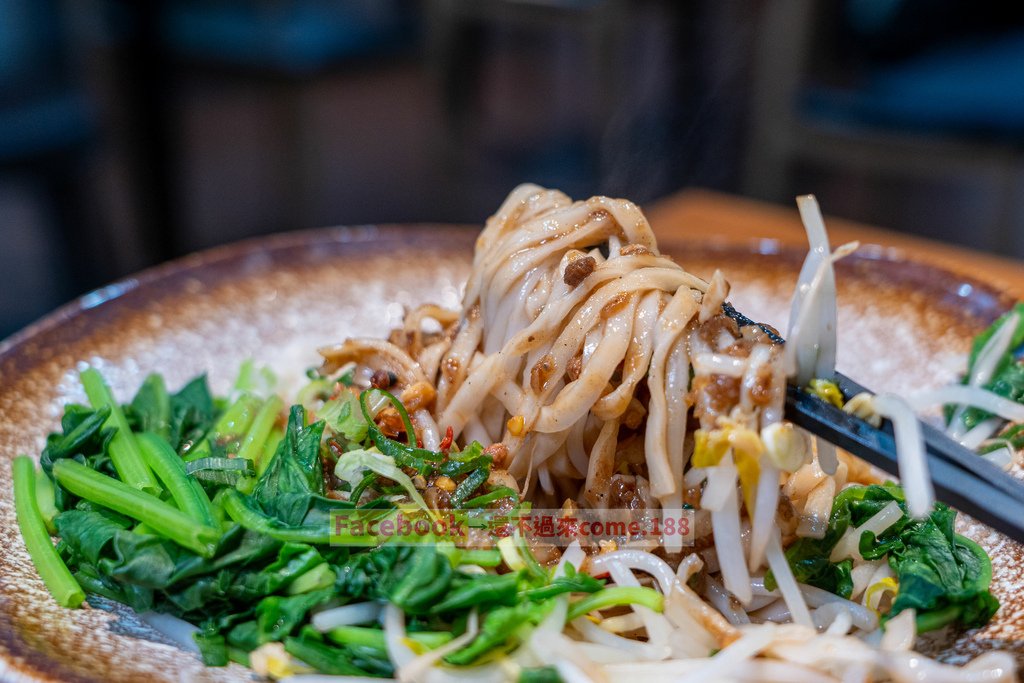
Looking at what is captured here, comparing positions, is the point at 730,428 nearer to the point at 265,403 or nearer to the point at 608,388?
the point at 608,388

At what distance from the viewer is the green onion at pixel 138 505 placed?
1.87m

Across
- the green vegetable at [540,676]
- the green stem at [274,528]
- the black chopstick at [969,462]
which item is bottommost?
the green vegetable at [540,676]

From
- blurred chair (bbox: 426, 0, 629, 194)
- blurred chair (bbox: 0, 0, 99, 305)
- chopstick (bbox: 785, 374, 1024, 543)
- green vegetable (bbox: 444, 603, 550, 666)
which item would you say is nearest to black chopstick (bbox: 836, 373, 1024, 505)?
chopstick (bbox: 785, 374, 1024, 543)

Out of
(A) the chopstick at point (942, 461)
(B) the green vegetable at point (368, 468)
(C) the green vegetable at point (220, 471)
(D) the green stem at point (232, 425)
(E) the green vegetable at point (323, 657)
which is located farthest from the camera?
(D) the green stem at point (232, 425)

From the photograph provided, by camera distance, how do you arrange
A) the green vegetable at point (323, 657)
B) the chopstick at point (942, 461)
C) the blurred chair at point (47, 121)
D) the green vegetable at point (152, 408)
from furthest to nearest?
the blurred chair at point (47, 121) → the green vegetable at point (152, 408) → the green vegetable at point (323, 657) → the chopstick at point (942, 461)

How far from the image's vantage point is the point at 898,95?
6.28 metres

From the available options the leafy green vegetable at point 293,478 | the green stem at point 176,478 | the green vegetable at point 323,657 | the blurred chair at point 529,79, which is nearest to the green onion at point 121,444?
the green stem at point 176,478

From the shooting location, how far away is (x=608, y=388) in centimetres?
199

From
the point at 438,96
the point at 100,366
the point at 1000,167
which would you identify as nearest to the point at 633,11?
the point at 438,96

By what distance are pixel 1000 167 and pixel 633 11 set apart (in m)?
2.76

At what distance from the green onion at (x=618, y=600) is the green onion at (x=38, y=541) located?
3.32 feet

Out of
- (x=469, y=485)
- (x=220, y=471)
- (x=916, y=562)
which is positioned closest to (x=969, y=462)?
(x=916, y=562)

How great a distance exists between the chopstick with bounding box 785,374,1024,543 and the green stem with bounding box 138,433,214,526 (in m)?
1.19

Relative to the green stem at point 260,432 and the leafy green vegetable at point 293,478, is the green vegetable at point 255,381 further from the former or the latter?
the leafy green vegetable at point 293,478
